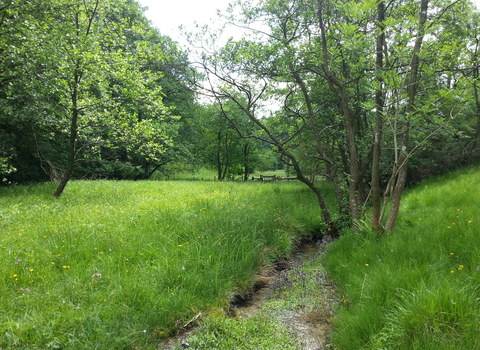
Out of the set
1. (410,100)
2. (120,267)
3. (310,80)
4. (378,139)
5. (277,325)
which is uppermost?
(310,80)

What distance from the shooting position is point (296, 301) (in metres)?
4.36

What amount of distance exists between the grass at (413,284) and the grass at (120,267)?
Result: 5.57 ft

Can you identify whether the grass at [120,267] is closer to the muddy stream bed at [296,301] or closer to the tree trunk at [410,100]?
the muddy stream bed at [296,301]

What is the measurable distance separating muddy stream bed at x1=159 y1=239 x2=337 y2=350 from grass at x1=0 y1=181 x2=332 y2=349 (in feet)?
0.78

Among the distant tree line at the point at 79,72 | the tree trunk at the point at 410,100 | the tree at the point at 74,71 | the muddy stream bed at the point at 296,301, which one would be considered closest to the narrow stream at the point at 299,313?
the muddy stream bed at the point at 296,301

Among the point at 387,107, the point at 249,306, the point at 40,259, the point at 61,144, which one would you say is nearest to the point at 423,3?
the point at 387,107

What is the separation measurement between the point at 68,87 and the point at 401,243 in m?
10.1

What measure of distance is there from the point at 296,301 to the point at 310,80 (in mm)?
5918

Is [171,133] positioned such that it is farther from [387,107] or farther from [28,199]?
[387,107]

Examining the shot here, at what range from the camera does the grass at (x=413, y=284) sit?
2.58 meters

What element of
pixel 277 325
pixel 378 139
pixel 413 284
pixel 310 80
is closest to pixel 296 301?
pixel 277 325

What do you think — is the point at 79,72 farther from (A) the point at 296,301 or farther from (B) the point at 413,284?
(B) the point at 413,284

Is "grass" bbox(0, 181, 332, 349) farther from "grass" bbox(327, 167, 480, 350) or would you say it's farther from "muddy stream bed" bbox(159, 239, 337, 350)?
"grass" bbox(327, 167, 480, 350)

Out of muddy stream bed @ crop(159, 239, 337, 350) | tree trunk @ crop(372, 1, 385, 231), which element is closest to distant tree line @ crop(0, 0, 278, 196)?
tree trunk @ crop(372, 1, 385, 231)
